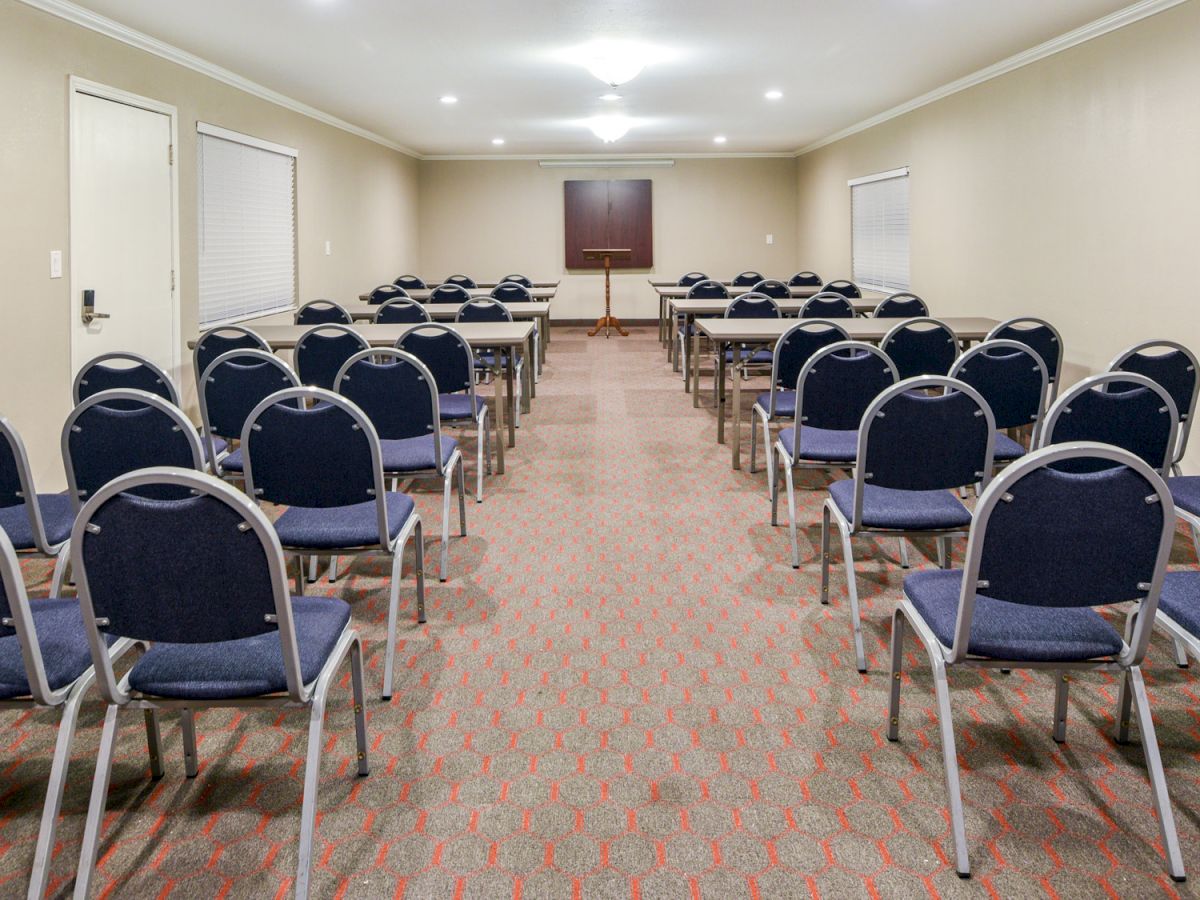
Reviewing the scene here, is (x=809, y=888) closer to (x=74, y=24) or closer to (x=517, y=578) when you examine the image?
(x=517, y=578)

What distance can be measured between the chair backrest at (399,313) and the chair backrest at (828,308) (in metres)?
2.83

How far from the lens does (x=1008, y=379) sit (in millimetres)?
3852

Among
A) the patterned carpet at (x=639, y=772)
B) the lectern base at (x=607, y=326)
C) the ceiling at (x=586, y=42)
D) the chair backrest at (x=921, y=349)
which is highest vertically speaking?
the ceiling at (x=586, y=42)

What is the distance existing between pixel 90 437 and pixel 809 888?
7.69 feet

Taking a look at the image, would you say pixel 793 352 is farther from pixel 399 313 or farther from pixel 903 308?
pixel 399 313

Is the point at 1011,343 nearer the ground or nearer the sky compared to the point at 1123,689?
nearer the sky

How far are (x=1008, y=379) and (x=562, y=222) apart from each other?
11.7 m

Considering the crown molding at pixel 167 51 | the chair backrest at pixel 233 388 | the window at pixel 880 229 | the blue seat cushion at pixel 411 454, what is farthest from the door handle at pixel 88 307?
the window at pixel 880 229

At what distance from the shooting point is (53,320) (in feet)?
16.7

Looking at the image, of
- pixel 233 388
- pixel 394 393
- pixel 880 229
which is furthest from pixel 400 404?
pixel 880 229

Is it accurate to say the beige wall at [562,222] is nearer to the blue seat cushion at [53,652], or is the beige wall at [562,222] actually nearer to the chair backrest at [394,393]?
the chair backrest at [394,393]

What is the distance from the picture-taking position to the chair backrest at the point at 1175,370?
11.6 feet

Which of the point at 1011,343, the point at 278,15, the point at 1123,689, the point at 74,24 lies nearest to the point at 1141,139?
the point at 1011,343

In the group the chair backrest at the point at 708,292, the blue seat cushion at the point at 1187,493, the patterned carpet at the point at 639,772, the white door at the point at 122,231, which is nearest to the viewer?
the patterned carpet at the point at 639,772
